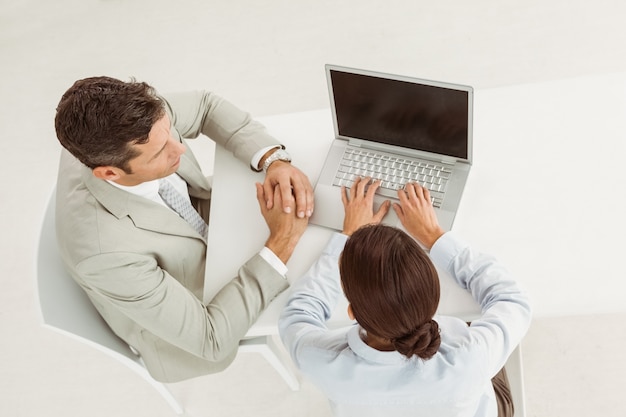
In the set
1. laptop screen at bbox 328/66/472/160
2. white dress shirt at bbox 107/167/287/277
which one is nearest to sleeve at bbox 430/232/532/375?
laptop screen at bbox 328/66/472/160

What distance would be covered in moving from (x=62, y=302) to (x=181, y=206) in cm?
36

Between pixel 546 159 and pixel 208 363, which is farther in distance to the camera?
pixel 208 363

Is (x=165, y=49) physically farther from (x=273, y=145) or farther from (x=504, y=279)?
(x=504, y=279)

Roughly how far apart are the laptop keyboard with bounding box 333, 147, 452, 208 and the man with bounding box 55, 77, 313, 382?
0.36 ft

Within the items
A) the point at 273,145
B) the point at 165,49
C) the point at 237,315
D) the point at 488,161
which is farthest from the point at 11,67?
the point at 488,161

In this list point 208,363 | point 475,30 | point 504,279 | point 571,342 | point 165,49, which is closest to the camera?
point 504,279

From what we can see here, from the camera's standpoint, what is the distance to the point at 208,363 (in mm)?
1657

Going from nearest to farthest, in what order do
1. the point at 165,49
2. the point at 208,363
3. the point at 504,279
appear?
the point at 504,279 → the point at 208,363 → the point at 165,49

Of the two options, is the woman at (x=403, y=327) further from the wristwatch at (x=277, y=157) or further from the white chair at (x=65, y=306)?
the white chair at (x=65, y=306)

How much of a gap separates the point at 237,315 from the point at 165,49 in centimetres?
186

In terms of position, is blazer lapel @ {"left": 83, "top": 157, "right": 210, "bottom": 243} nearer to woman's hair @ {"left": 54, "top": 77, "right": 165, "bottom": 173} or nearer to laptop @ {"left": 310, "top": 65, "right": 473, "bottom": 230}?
woman's hair @ {"left": 54, "top": 77, "right": 165, "bottom": 173}

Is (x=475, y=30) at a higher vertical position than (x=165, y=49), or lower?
higher

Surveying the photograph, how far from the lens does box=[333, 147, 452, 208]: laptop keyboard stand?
1.51 metres

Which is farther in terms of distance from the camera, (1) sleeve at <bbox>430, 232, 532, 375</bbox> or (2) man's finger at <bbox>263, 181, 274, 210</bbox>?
(2) man's finger at <bbox>263, 181, 274, 210</bbox>
